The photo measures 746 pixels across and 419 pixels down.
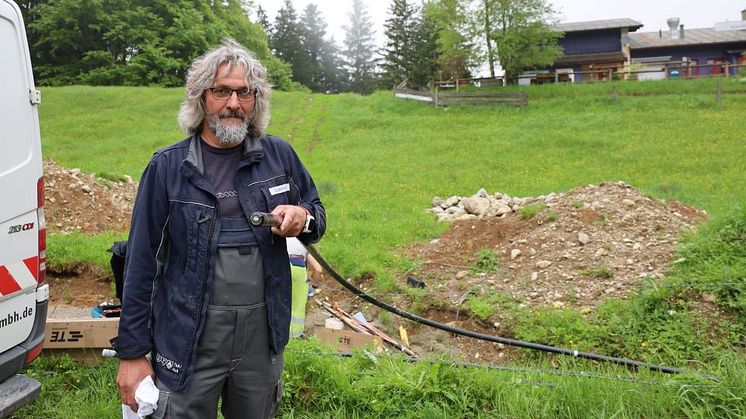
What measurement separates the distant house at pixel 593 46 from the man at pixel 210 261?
134ft

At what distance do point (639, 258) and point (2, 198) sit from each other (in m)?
6.98

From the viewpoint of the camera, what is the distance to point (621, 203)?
A: 29.7 feet

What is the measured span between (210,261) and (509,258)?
648cm

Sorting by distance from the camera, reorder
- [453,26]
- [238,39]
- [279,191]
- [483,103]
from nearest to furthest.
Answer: [279,191], [483,103], [453,26], [238,39]

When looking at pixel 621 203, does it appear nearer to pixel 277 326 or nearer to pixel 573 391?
pixel 573 391

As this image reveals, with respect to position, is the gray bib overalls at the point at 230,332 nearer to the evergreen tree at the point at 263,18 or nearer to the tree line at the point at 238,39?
the tree line at the point at 238,39

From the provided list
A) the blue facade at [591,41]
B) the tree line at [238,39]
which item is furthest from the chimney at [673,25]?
the tree line at [238,39]

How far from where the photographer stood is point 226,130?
7.90 ft

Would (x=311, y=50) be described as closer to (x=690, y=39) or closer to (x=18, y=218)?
(x=690, y=39)

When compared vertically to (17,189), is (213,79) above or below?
above

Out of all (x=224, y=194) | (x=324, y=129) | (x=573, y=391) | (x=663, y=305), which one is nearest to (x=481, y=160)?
(x=324, y=129)

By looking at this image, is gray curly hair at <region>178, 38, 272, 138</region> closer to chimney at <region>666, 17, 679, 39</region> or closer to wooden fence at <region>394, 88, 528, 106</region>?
wooden fence at <region>394, 88, 528, 106</region>

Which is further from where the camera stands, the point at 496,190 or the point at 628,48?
the point at 628,48

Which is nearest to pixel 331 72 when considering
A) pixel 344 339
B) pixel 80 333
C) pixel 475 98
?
pixel 475 98
